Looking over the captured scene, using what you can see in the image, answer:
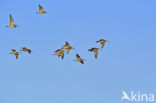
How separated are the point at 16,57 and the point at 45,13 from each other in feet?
14.4

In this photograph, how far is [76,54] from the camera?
38.6 metres

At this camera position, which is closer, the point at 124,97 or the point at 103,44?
the point at 103,44

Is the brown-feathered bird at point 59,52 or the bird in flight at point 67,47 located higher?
the bird in flight at point 67,47

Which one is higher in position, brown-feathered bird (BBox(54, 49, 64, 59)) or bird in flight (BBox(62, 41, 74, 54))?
bird in flight (BBox(62, 41, 74, 54))

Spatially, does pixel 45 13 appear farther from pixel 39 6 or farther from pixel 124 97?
pixel 124 97

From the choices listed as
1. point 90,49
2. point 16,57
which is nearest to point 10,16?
point 16,57

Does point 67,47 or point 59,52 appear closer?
point 67,47

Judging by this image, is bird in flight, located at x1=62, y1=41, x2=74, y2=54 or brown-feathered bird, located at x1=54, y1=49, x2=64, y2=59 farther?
brown-feathered bird, located at x1=54, y1=49, x2=64, y2=59

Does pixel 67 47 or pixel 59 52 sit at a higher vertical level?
pixel 67 47

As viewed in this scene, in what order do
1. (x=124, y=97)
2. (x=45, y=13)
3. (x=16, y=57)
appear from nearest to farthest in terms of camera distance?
(x=45, y=13), (x=16, y=57), (x=124, y=97)

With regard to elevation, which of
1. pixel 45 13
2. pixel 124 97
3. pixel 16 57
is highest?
pixel 45 13

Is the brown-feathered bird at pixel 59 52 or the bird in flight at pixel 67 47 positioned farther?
the brown-feathered bird at pixel 59 52

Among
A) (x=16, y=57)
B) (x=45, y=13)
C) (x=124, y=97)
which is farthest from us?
(x=124, y=97)

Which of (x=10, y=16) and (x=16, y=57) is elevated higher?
(x=10, y=16)
